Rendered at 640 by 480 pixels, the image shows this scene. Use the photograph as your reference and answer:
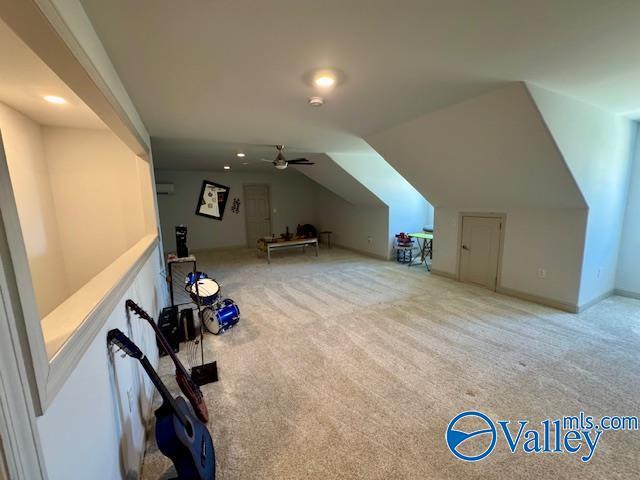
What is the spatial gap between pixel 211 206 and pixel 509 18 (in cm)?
762

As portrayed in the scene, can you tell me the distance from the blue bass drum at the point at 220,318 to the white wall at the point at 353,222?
413 centimetres

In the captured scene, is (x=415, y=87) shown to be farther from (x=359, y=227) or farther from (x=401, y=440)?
(x=359, y=227)

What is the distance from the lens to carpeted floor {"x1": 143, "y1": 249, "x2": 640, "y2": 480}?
5.10ft

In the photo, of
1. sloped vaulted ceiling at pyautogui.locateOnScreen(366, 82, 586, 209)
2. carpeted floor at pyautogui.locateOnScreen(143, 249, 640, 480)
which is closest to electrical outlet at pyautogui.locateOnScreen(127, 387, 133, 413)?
carpeted floor at pyautogui.locateOnScreen(143, 249, 640, 480)

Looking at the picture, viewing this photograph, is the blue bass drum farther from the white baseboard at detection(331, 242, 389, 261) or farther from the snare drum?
the white baseboard at detection(331, 242, 389, 261)

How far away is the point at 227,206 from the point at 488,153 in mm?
6760

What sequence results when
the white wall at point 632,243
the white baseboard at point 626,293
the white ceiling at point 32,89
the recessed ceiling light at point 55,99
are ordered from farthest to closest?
the white baseboard at point 626,293 < the white wall at point 632,243 < the recessed ceiling light at point 55,99 < the white ceiling at point 32,89

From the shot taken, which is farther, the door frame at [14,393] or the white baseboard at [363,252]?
the white baseboard at [363,252]

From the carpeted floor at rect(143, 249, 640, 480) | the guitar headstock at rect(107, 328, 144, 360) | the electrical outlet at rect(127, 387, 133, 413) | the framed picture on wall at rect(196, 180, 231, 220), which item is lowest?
the carpeted floor at rect(143, 249, 640, 480)

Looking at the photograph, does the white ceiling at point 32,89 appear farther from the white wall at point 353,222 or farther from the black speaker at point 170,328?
the white wall at point 353,222

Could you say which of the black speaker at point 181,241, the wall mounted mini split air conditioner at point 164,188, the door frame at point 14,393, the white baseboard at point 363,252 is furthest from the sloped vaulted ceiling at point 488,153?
the wall mounted mini split air conditioner at point 164,188

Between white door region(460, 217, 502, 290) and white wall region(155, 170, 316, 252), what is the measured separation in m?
5.45

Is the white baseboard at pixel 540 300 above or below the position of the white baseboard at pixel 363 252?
below

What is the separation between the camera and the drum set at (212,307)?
2930 mm
